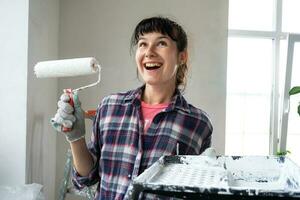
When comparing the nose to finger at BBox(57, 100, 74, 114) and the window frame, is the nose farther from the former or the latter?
the window frame

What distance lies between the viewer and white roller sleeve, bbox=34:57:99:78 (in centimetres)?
91

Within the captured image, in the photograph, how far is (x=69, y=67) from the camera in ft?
3.05

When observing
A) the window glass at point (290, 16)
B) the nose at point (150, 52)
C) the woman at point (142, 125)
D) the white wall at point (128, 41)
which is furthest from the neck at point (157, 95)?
the window glass at point (290, 16)

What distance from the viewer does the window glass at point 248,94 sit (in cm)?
280

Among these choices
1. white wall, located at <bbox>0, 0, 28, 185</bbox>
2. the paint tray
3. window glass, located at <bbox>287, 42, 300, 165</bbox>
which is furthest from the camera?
window glass, located at <bbox>287, 42, 300, 165</bbox>

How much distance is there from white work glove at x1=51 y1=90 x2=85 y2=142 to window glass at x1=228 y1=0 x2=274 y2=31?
2187 mm

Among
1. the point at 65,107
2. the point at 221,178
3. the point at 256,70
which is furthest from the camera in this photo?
the point at 256,70

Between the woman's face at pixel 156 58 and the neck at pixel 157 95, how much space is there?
3 cm

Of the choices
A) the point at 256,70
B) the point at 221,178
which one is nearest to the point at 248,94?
the point at 256,70

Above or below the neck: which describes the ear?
above

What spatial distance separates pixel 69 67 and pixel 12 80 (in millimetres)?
806

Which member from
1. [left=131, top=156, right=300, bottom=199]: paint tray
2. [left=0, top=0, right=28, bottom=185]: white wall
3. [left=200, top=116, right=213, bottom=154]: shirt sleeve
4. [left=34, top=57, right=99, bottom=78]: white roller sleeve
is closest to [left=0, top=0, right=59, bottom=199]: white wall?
[left=0, top=0, right=28, bottom=185]: white wall

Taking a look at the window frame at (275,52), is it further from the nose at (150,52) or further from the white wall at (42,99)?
the nose at (150,52)

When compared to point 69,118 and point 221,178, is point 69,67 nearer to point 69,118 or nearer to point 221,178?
point 69,118
